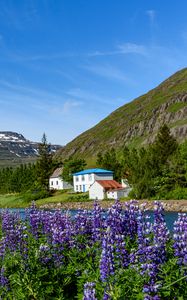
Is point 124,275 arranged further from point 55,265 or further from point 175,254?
point 55,265

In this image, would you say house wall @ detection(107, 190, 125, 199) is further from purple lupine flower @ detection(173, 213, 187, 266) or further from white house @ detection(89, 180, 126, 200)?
purple lupine flower @ detection(173, 213, 187, 266)

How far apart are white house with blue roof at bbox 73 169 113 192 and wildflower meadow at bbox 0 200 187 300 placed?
81.9 metres

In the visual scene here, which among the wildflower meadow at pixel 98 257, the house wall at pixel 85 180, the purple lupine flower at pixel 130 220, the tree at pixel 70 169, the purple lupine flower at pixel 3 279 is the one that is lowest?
the purple lupine flower at pixel 3 279

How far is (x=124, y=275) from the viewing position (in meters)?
6.67

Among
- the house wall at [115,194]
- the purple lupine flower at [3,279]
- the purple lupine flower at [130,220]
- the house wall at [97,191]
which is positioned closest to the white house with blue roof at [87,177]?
the house wall at [97,191]

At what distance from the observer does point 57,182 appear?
393 ft

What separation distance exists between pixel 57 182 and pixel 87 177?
26.0m

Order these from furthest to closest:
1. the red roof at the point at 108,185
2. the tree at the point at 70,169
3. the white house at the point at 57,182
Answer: the white house at the point at 57,182, the tree at the point at 70,169, the red roof at the point at 108,185

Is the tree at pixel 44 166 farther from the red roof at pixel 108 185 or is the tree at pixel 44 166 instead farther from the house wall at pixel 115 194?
the house wall at pixel 115 194

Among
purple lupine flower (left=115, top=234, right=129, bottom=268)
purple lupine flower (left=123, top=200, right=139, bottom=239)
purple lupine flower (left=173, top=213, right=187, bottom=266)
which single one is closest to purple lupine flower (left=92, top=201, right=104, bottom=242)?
purple lupine flower (left=123, top=200, right=139, bottom=239)

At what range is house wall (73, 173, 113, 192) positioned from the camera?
9306 centimetres

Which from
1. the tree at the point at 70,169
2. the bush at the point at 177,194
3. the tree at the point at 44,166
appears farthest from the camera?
the tree at the point at 44,166

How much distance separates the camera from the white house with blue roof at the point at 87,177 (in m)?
92.9

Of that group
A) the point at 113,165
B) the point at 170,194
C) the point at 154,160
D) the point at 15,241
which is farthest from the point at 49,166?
the point at 15,241
